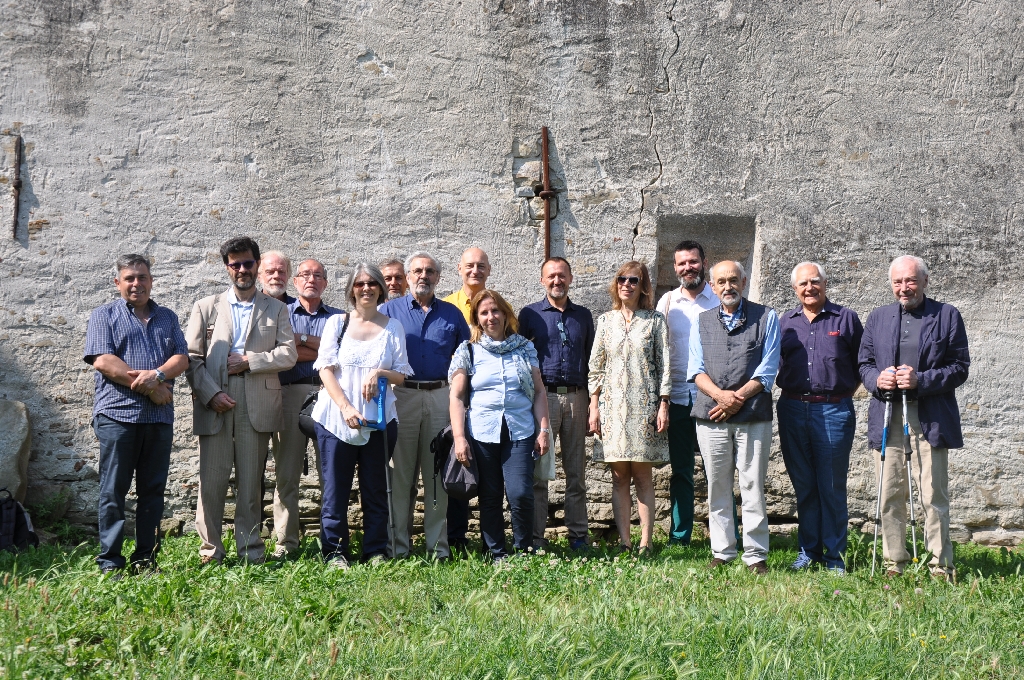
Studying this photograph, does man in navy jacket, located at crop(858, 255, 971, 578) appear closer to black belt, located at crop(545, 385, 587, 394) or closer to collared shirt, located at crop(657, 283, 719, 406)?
collared shirt, located at crop(657, 283, 719, 406)

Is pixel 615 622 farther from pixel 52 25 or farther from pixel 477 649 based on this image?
pixel 52 25

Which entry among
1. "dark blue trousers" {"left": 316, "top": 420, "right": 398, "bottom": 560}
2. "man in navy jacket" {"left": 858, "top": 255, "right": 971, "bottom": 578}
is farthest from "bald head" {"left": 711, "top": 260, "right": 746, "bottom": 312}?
"dark blue trousers" {"left": 316, "top": 420, "right": 398, "bottom": 560}

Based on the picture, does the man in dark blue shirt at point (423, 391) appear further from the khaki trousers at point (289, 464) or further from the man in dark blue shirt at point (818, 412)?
the man in dark blue shirt at point (818, 412)

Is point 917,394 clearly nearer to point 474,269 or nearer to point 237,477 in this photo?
point 474,269

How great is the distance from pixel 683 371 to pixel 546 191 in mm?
1658

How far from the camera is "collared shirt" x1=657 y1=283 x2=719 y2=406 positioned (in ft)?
18.6

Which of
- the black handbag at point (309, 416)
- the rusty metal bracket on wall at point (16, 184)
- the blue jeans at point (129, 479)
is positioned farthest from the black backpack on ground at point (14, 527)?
the black handbag at point (309, 416)

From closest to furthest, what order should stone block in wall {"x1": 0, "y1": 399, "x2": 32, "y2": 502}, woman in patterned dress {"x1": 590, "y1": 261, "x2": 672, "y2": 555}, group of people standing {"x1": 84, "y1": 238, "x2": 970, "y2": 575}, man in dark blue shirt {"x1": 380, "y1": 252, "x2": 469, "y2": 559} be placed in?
1. group of people standing {"x1": 84, "y1": 238, "x2": 970, "y2": 575}
2. man in dark blue shirt {"x1": 380, "y1": 252, "x2": 469, "y2": 559}
3. woman in patterned dress {"x1": 590, "y1": 261, "x2": 672, "y2": 555}
4. stone block in wall {"x1": 0, "y1": 399, "x2": 32, "y2": 502}

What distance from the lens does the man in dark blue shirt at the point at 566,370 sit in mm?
5668

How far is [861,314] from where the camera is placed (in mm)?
6508

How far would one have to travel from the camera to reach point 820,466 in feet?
17.0

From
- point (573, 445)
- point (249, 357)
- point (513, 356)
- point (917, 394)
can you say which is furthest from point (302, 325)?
point (917, 394)

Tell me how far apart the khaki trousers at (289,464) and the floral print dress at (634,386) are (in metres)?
1.71

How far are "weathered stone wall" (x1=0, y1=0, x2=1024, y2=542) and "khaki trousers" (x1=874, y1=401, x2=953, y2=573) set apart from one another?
1378mm
